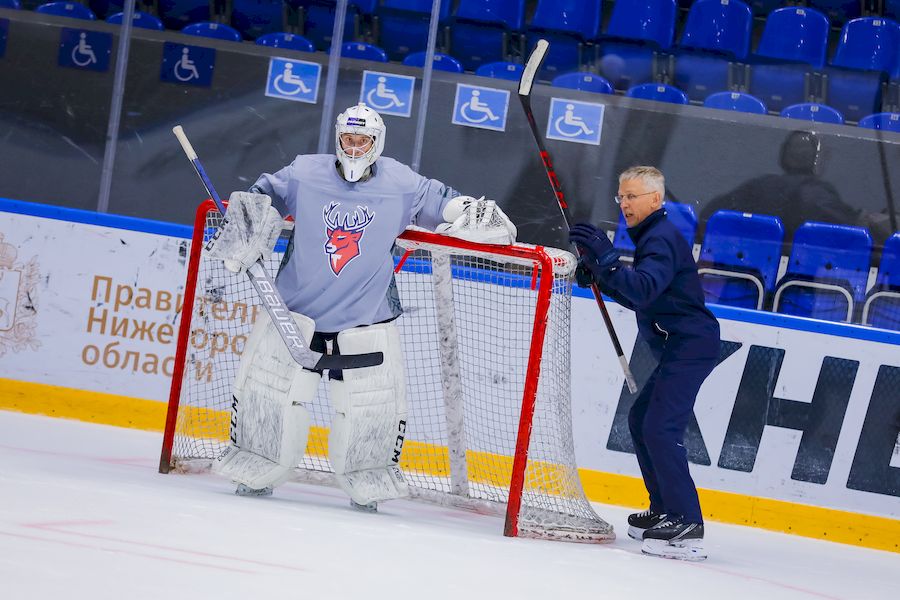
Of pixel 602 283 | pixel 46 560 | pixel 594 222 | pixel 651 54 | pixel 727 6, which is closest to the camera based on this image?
pixel 46 560

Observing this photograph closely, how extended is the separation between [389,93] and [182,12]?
1489 mm

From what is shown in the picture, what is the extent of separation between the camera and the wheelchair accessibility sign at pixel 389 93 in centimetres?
511

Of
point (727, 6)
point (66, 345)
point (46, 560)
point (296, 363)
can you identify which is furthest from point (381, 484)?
point (727, 6)

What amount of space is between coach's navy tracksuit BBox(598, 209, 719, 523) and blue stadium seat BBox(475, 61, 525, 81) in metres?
1.87

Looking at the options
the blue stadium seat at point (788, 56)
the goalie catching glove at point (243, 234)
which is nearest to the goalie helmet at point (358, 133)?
the goalie catching glove at point (243, 234)

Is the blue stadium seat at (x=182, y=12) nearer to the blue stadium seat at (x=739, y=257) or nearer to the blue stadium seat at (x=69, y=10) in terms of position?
the blue stadium seat at (x=69, y=10)

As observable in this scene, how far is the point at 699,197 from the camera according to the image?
5.07m

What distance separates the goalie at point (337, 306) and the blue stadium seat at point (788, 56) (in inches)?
102

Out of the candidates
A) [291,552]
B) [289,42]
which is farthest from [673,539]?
[289,42]

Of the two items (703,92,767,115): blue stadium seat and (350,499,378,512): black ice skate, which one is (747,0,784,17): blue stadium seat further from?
(350,499,378,512): black ice skate

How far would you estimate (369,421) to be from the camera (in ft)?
11.6

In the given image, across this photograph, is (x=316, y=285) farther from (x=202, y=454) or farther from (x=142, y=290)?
(x=142, y=290)

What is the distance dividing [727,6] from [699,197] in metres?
1.87

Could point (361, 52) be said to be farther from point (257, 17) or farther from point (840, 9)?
point (840, 9)
